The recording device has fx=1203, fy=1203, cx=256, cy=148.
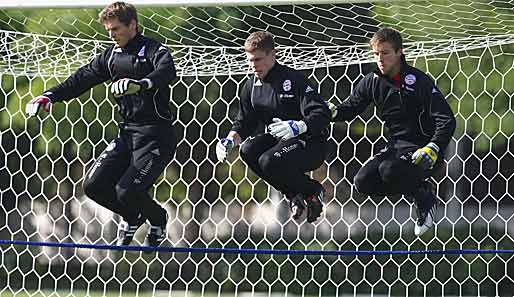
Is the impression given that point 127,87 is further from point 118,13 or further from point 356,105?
point 356,105

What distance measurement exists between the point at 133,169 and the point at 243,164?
3.94 metres

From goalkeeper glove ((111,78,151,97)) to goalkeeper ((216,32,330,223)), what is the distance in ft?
1.96

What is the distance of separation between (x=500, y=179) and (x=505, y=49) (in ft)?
4.83

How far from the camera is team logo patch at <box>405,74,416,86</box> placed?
645cm

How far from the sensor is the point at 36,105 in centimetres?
638

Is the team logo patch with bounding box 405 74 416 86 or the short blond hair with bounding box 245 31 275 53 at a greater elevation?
the short blond hair with bounding box 245 31 275 53

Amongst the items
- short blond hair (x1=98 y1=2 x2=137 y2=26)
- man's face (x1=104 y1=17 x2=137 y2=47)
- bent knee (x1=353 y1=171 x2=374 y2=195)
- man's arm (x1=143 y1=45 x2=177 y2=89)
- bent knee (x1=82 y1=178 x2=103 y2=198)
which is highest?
short blond hair (x1=98 y1=2 x2=137 y2=26)

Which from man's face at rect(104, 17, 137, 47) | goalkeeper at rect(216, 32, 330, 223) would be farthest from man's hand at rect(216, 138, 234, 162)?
man's face at rect(104, 17, 137, 47)

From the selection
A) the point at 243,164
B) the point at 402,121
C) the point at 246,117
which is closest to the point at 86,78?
the point at 246,117

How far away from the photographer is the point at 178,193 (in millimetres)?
10484

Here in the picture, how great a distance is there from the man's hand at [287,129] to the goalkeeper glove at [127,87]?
2.31ft

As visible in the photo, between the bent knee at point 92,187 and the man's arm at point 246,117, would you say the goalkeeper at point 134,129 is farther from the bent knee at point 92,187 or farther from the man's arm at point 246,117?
the man's arm at point 246,117

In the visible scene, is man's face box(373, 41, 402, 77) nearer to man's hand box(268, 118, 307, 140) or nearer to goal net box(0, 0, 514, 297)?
man's hand box(268, 118, 307, 140)

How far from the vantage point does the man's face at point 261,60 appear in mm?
6480
